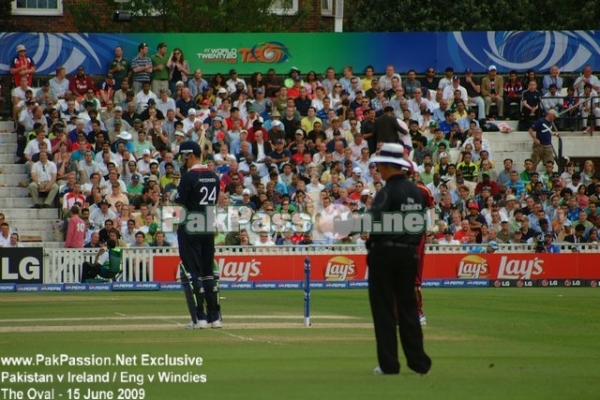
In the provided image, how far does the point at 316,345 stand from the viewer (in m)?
14.2

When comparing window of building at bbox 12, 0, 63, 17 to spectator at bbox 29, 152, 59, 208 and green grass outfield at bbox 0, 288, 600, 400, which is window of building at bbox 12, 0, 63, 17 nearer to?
spectator at bbox 29, 152, 59, 208

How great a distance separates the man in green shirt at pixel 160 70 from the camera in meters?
33.7

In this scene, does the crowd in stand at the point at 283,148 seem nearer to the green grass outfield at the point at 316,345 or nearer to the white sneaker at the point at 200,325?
the green grass outfield at the point at 316,345

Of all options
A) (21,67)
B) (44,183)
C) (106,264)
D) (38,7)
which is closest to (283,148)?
(44,183)

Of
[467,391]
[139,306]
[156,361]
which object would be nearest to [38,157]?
[139,306]

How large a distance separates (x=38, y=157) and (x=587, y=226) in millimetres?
13404

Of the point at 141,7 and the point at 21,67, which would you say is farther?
the point at 141,7

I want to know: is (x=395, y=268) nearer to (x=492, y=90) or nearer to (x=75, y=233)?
(x=75, y=233)

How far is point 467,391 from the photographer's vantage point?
10711 millimetres

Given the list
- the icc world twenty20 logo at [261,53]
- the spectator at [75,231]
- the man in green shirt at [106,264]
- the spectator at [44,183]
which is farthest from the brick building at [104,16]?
the man in green shirt at [106,264]

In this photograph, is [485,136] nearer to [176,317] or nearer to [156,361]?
[176,317]

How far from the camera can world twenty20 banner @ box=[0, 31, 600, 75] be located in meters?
34.1

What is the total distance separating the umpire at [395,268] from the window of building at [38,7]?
1231 inches

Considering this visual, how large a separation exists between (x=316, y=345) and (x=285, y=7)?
27952 mm
